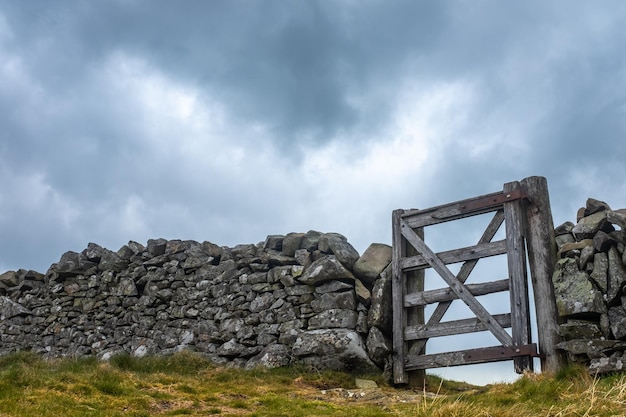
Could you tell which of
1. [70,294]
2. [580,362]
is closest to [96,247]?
[70,294]

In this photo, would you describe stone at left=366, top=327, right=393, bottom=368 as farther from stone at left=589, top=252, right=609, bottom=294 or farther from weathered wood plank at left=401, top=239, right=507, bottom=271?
stone at left=589, top=252, right=609, bottom=294

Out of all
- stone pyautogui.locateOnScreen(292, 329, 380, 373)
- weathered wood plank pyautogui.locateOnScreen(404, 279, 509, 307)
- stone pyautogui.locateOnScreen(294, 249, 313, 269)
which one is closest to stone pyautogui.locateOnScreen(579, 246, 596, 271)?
weathered wood plank pyautogui.locateOnScreen(404, 279, 509, 307)

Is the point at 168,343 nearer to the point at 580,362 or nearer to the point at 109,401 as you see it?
the point at 109,401

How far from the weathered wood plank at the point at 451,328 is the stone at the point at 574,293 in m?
0.94

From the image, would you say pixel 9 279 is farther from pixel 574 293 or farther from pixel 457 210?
pixel 574 293

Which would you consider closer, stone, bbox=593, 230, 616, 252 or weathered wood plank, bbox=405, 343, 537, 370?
stone, bbox=593, 230, 616, 252

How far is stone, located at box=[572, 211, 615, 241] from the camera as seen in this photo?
388 inches

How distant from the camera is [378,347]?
36.7ft

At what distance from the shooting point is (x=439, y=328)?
10.8 m

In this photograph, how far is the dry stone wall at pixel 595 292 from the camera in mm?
9141

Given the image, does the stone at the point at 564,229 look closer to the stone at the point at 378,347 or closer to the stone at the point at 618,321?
the stone at the point at 618,321

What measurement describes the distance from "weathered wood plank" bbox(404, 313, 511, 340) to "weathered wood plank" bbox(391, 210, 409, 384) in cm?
15

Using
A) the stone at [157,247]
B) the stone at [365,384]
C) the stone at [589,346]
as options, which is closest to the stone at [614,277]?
the stone at [589,346]

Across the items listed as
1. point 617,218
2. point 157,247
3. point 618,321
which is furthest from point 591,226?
point 157,247
